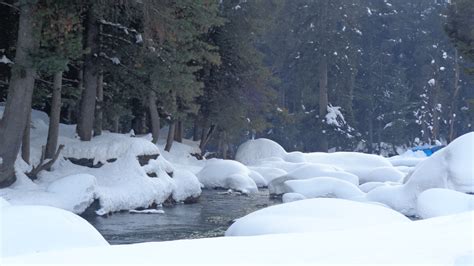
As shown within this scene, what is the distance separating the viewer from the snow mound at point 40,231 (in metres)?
7.06

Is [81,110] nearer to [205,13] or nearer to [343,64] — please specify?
[205,13]

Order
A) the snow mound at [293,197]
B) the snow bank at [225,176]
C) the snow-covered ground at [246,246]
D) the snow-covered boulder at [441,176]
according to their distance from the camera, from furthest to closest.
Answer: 1. the snow bank at [225,176]
2. the snow mound at [293,197]
3. the snow-covered boulder at [441,176]
4. the snow-covered ground at [246,246]

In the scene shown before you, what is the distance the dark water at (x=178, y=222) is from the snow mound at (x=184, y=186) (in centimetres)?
42

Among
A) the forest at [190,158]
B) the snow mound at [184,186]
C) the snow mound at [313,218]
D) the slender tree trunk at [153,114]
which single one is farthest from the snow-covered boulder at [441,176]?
the slender tree trunk at [153,114]

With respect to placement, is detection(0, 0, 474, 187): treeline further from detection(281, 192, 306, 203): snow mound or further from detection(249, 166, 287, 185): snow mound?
detection(281, 192, 306, 203): snow mound

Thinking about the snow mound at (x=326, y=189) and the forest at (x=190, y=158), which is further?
the snow mound at (x=326, y=189)

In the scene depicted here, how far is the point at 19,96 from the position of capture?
1595 cm

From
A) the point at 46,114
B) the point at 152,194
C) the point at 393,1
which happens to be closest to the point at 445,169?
the point at 152,194

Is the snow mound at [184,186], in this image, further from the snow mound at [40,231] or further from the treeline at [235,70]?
the snow mound at [40,231]

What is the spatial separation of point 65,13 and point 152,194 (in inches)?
231

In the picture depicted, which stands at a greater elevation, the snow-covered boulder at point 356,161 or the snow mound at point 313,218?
the snow-covered boulder at point 356,161

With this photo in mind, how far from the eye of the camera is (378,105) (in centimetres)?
5559

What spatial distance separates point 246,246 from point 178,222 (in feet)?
31.4

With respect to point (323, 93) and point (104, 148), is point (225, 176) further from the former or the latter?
point (323, 93)
